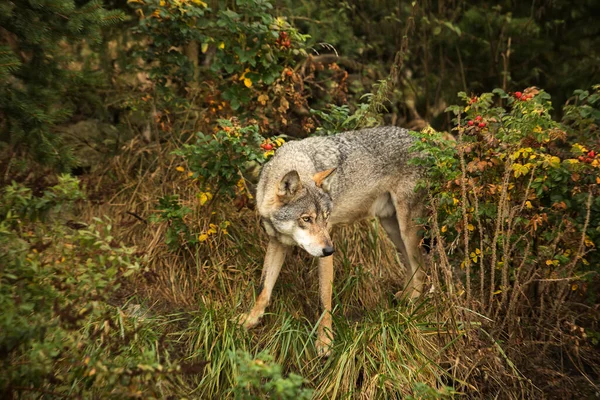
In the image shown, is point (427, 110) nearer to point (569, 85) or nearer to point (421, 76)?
point (421, 76)

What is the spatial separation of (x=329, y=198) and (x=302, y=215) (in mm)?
414

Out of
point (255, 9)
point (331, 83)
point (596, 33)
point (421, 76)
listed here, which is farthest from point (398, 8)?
point (255, 9)

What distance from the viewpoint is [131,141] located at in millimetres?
7309

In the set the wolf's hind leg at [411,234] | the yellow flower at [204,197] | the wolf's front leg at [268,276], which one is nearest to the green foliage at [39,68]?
the yellow flower at [204,197]

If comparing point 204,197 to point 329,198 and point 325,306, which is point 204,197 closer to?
point 329,198

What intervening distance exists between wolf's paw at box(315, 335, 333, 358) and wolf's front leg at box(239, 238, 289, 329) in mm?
593

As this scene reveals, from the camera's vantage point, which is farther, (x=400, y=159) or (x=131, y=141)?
(x=131, y=141)

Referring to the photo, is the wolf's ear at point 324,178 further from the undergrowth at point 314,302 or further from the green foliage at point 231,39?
the green foliage at point 231,39

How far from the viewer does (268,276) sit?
5.53 metres

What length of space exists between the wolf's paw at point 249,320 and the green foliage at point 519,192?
6.02 feet

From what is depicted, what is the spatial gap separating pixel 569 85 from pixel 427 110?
2012 mm

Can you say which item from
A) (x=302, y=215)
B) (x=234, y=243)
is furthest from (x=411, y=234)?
(x=234, y=243)

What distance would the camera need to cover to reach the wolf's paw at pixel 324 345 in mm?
5113

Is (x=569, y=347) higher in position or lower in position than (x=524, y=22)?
lower
